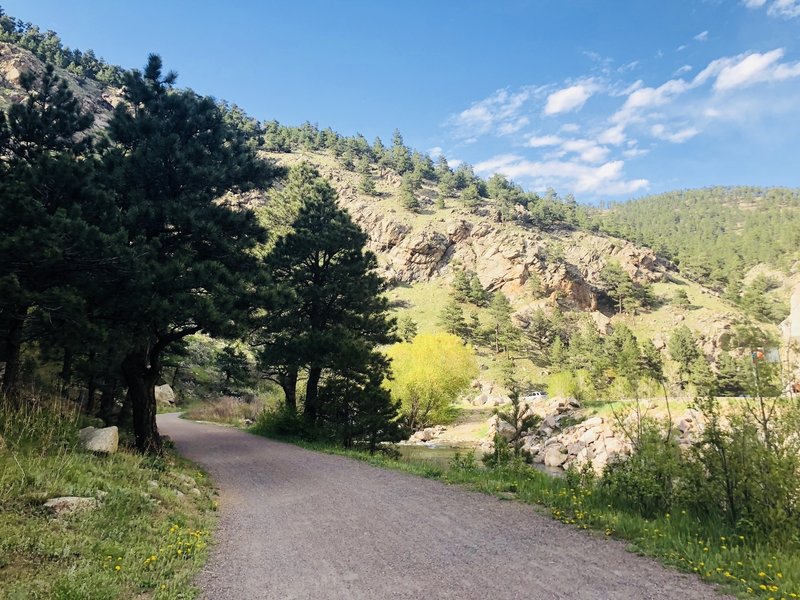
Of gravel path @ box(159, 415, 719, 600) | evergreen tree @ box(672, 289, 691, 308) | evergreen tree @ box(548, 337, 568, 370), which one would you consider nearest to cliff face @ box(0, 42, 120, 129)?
evergreen tree @ box(548, 337, 568, 370)

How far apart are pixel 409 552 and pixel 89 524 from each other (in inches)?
171

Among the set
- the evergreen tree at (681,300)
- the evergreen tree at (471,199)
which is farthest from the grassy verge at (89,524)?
the evergreen tree at (471,199)

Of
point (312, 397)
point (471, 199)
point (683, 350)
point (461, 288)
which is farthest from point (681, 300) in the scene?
point (312, 397)

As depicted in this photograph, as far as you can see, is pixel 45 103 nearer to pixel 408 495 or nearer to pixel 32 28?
pixel 408 495

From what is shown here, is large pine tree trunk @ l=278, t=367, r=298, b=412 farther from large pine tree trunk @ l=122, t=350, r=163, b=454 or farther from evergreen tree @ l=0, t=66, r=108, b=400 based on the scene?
evergreen tree @ l=0, t=66, r=108, b=400

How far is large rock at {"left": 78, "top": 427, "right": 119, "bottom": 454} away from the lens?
940cm

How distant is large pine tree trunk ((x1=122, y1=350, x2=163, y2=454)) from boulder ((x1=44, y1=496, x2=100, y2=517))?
259 inches

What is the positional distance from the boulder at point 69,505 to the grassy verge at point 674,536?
709 centimetres

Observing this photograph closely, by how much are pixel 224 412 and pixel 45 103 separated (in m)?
26.5

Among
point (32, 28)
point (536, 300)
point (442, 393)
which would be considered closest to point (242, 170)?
point (442, 393)

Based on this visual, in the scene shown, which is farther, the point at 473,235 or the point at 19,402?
the point at 473,235

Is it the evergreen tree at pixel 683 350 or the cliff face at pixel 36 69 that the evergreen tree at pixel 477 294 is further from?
the cliff face at pixel 36 69

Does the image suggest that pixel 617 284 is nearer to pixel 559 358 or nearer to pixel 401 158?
pixel 559 358

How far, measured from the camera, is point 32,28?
135 metres
